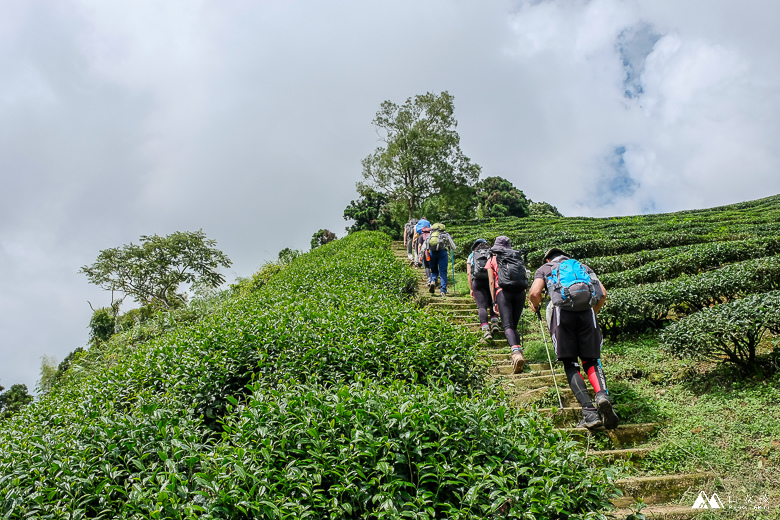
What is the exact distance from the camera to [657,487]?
3.57 meters

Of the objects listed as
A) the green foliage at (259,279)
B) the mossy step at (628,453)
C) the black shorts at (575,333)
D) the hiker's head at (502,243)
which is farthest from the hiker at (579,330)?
the green foliage at (259,279)

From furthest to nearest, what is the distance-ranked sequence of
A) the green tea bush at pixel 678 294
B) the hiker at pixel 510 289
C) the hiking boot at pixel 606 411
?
the green tea bush at pixel 678 294
the hiker at pixel 510 289
the hiking boot at pixel 606 411

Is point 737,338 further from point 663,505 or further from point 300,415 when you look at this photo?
point 300,415

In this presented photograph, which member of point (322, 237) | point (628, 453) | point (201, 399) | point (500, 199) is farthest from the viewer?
point (500, 199)

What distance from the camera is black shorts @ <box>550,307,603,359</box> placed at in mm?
4500

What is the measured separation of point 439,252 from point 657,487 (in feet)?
22.6

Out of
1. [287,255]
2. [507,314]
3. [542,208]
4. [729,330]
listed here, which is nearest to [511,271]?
[507,314]

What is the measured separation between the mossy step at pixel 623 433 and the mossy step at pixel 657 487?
73 cm

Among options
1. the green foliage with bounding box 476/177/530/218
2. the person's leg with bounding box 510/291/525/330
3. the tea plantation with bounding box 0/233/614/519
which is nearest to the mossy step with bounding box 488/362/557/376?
the person's leg with bounding box 510/291/525/330

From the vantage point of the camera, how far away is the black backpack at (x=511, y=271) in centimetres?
618

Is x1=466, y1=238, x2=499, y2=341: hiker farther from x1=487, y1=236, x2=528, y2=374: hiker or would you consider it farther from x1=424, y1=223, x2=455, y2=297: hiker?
x1=424, y1=223, x2=455, y2=297: hiker

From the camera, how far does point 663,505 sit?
138 inches

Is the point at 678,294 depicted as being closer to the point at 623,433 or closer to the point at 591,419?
the point at 623,433

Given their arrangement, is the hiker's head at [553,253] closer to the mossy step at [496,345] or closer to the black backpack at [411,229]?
the mossy step at [496,345]
